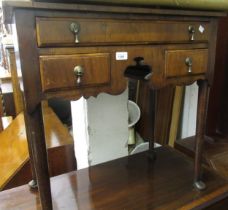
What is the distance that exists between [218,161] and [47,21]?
3.36ft

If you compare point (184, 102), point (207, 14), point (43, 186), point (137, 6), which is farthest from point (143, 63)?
point (184, 102)

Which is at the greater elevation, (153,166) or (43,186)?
(43,186)

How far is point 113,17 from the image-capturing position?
0.59m

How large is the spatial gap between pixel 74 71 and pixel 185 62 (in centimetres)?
35

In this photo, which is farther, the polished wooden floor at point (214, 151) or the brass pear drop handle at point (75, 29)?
the polished wooden floor at point (214, 151)

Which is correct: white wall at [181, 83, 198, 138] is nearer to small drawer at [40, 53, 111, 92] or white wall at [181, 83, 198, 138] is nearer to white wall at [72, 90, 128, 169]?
white wall at [72, 90, 128, 169]

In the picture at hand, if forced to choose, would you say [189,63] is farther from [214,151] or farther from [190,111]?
[190,111]

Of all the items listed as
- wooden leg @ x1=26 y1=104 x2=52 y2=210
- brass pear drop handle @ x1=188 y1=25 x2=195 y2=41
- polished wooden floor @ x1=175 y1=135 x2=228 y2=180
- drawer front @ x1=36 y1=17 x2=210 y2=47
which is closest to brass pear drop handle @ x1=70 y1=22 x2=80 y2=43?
drawer front @ x1=36 y1=17 x2=210 y2=47

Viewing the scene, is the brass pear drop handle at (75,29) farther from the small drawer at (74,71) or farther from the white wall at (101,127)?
the white wall at (101,127)

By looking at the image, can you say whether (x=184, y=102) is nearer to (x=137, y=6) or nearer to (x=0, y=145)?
(x=137, y=6)

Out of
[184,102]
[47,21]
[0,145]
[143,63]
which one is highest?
[47,21]

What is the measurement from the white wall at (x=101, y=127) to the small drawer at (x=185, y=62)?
0.40 meters

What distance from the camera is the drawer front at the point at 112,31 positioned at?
527 millimetres

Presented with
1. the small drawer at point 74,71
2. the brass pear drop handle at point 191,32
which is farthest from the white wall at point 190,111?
the small drawer at point 74,71
